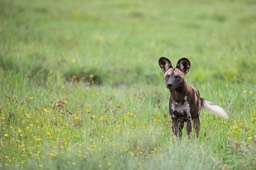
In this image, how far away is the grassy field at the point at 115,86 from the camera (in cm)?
523

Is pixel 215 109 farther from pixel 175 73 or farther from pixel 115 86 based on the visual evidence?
pixel 115 86

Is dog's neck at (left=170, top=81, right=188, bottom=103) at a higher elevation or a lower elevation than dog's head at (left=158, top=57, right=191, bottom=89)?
lower

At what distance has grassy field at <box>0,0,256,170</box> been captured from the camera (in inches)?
→ 206

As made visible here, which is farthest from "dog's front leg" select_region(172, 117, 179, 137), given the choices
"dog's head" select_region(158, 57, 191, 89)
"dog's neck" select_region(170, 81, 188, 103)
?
"dog's head" select_region(158, 57, 191, 89)

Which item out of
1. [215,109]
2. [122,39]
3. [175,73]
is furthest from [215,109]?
[122,39]

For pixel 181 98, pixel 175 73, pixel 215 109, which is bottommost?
pixel 215 109

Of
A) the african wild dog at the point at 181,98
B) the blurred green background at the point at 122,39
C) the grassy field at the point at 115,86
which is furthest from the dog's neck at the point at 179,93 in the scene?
the blurred green background at the point at 122,39

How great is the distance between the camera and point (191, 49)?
13.8 meters

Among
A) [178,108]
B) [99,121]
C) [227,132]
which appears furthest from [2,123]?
[227,132]

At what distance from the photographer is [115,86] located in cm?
1051

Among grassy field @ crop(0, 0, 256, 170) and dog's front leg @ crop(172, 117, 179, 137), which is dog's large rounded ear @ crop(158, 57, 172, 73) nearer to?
dog's front leg @ crop(172, 117, 179, 137)

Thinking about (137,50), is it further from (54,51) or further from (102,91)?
(102,91)

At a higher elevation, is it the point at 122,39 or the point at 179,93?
the point at 122,39

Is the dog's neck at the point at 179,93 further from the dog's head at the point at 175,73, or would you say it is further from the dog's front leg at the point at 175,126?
the dog's front leg at the point at 175,126
